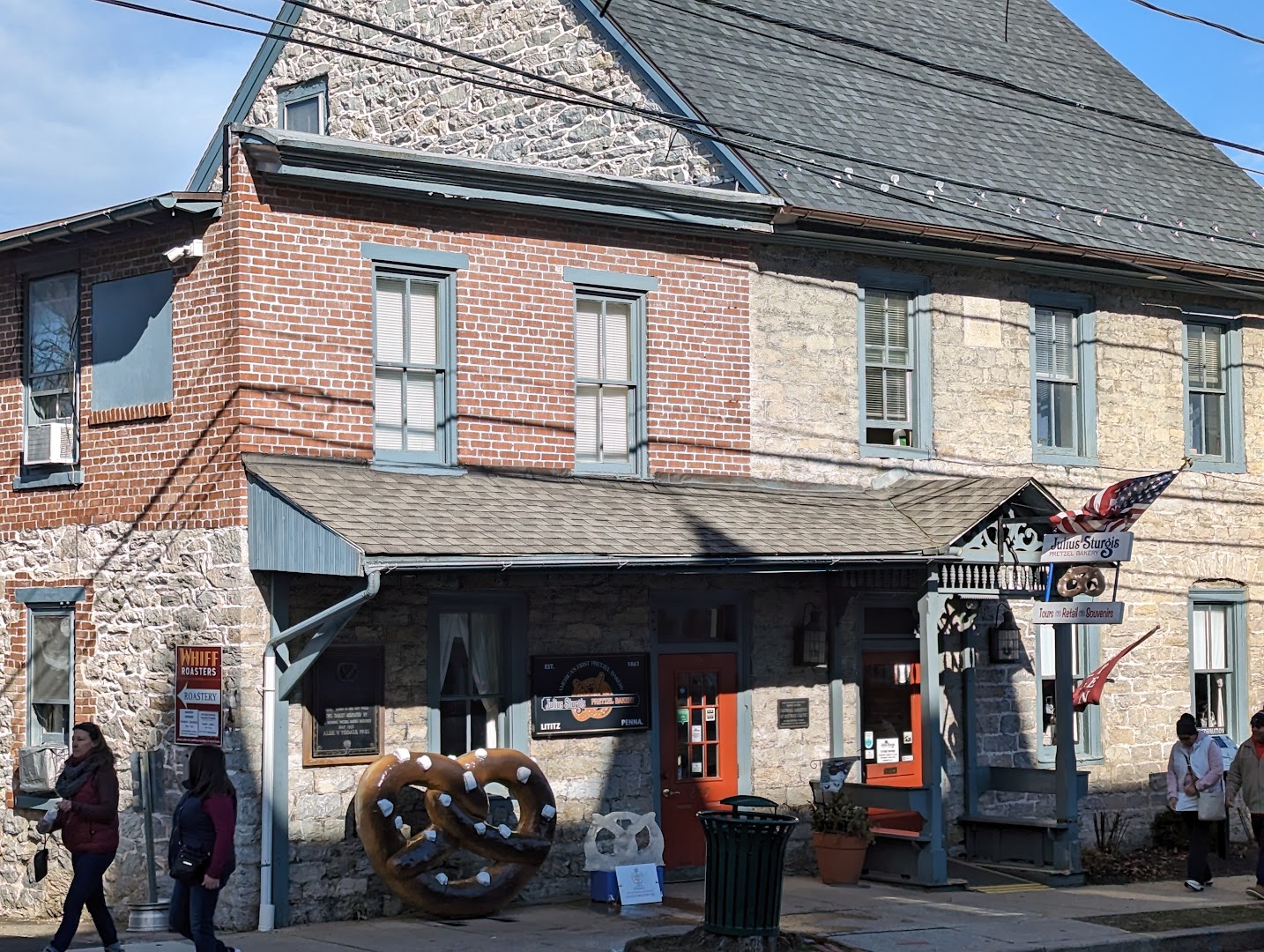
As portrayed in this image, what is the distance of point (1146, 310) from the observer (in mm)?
20406

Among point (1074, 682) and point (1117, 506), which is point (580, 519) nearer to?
point (1117, 506)

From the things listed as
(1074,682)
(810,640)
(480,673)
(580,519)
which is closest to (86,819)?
(480,673)

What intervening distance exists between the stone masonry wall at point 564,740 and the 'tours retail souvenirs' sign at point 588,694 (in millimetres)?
103

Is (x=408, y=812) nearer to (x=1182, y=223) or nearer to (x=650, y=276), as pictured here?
(x=650, y=276)

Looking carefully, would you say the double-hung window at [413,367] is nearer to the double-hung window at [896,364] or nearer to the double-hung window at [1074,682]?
the double-hung window at [896,364]

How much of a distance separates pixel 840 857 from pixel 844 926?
241 centimetres

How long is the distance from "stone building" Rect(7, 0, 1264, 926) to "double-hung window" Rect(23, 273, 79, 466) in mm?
65

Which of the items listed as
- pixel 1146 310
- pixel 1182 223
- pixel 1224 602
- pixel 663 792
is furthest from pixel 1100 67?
pixel 663 792

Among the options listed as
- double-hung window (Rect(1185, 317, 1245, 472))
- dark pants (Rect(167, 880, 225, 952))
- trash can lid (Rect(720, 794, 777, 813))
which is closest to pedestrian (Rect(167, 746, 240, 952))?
dark pants (Rect(167, 880, 225, 952))

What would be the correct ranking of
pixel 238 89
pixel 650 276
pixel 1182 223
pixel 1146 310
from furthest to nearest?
pixel 238 89
pixel 1182 223
pixel 1146 310
pixel 650 276

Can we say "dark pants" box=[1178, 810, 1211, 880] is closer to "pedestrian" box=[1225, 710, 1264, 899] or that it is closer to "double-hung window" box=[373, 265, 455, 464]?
"pedestrian" box=[1225, 710, 1264, 899]

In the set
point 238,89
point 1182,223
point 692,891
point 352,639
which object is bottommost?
point 692,891

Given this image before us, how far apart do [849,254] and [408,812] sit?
7217 millimetres

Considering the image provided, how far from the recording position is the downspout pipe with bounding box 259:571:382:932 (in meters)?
13.9
